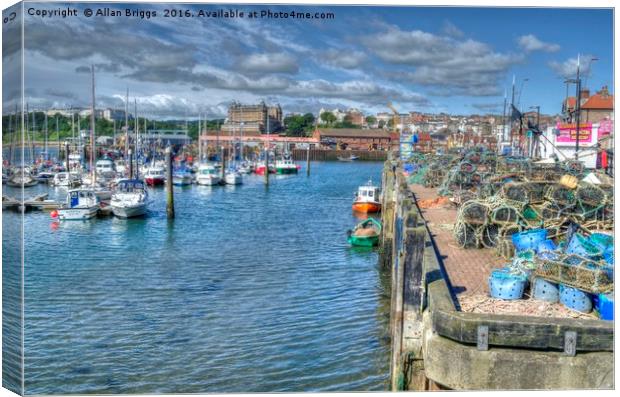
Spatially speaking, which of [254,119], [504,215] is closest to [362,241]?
[504,215]

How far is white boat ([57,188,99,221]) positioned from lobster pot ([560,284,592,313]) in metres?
24.0

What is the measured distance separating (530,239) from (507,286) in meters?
2.56

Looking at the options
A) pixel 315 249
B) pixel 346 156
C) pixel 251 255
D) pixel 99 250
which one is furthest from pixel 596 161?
pixel 346 156

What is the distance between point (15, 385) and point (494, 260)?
309 inches

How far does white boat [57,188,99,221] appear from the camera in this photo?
93.0 ft

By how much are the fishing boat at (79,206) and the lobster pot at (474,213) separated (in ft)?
66.1

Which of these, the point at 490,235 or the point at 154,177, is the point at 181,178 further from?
the point at 490,235

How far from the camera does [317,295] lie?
597 inches

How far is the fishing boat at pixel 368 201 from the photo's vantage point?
32.0 m

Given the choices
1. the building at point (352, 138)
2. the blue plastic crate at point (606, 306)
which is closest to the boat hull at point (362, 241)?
the blue plastic crate at point (606, 306)

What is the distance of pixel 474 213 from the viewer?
12.8 m

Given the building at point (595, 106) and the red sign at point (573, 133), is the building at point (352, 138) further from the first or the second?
the red sign at point (573, 133)

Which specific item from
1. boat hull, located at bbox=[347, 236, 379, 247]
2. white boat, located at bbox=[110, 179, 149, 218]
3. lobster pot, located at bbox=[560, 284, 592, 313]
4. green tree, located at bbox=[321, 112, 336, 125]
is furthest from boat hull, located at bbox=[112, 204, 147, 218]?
green tree, located at bbox=[321, 112, 336, 125]

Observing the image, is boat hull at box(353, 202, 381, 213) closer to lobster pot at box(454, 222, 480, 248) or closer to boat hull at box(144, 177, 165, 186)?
lobster pot at box(454, 222, 480, 248)
